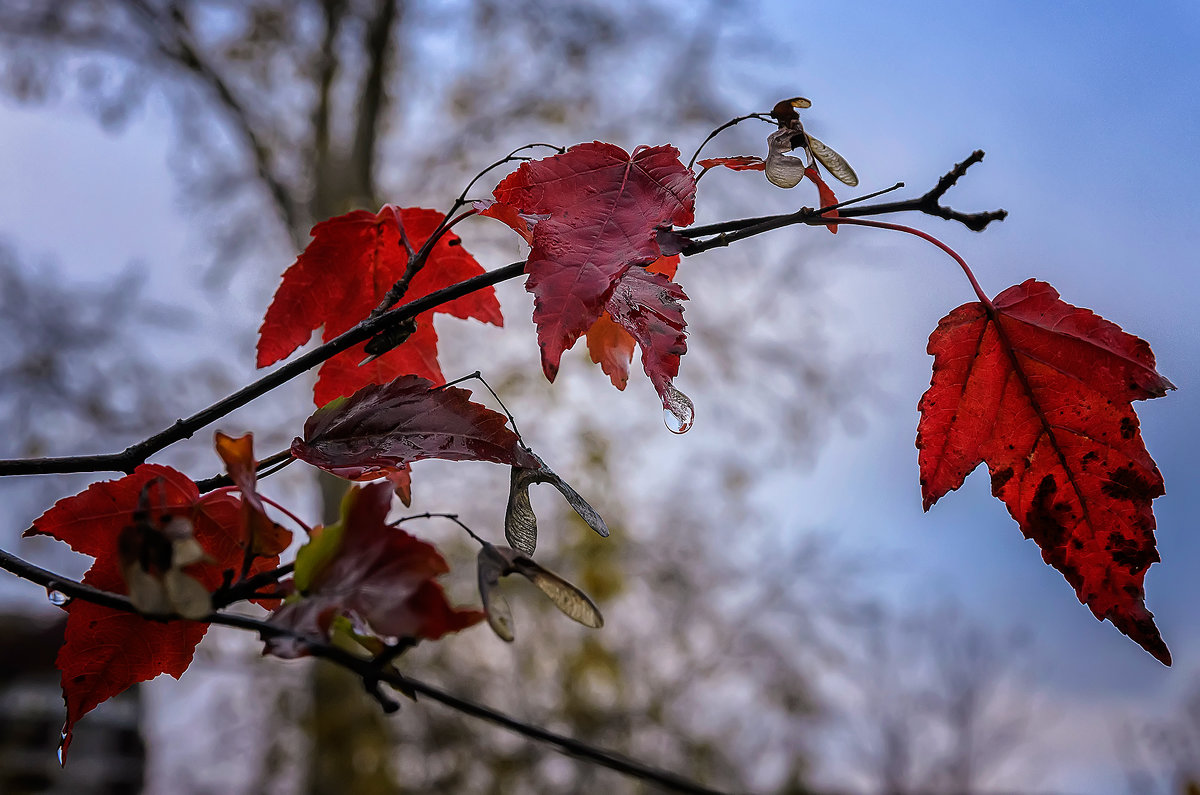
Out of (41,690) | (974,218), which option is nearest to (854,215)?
(974,218)

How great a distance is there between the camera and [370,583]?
1.12 ft

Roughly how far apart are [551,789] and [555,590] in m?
3.93

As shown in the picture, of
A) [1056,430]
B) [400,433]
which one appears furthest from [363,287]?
[1056,430]

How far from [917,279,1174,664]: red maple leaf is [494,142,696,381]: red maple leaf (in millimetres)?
200

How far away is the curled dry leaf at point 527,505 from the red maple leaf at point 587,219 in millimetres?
81

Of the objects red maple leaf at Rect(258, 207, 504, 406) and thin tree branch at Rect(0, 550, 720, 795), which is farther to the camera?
red maple leaf at Rect(258, 207, 504, 406)

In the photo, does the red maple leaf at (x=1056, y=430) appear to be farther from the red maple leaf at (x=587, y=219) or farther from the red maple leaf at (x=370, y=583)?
the red maple leaf at (x=370, y=583)

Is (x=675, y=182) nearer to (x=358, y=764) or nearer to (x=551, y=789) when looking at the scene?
(x=358, y=764)

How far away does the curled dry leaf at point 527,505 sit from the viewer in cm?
46

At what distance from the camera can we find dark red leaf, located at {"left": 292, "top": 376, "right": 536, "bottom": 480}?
17.7 inches

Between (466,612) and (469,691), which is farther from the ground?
(469,691)

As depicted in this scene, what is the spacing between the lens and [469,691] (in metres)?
3.97

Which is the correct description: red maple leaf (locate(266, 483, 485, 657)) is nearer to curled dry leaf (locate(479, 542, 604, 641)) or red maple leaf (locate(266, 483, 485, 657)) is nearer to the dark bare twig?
curled dry leaf (locate(479, 542, 604, 641))

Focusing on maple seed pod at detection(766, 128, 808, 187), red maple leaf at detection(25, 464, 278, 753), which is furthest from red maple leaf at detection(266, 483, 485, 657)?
maple seed pod at detection(766, 128, 808, 187)
